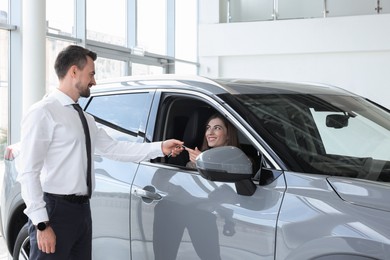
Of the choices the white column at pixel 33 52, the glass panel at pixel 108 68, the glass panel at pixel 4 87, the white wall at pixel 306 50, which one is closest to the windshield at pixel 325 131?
the white column at pixel 33 52

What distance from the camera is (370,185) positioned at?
2152 millimetres

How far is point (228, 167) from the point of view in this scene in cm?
234

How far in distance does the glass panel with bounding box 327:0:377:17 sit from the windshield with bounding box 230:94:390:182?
10166 millimetres

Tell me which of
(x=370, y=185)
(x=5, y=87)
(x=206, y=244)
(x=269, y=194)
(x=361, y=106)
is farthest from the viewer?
(x=5, y=87)

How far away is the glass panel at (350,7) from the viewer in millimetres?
12750

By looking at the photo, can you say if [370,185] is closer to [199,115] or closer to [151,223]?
[151,223]

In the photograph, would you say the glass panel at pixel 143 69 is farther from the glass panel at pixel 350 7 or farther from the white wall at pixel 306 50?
the glass panel at pixel 350 7

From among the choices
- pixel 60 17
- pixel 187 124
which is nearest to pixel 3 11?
pixel 60 17

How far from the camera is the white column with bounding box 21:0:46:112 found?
7.29 m

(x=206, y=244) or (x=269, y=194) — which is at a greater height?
(x=269, y=194)

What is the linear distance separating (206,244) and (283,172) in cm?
49

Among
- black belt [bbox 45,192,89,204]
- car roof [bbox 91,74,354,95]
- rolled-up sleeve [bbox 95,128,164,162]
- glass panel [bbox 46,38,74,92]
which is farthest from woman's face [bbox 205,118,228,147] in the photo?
glass panel [bbox 46,38,74,92]

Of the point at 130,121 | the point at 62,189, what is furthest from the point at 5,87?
the point at 62,189

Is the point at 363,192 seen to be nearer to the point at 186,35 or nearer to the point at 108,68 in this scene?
the point at 108,68
